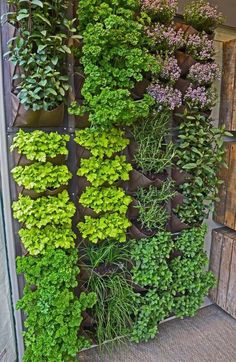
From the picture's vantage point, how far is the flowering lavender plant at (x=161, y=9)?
5.22ft

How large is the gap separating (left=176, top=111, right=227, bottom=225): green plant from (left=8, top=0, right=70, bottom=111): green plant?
0.85 m

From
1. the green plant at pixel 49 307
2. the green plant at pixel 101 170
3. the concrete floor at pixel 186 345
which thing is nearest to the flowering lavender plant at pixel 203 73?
the green plant at pixel 101 170

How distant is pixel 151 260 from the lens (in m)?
1.82

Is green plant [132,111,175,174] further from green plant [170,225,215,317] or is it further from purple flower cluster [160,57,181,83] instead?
green plant [170,225,215,317]

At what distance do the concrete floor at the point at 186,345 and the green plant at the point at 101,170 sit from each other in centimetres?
115

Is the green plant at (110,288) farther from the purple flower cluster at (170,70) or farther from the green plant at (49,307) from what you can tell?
the purple flower cluster at (170,70)

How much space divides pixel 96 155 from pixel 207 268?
4.76ft

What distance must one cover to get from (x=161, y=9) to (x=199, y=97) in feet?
1.80

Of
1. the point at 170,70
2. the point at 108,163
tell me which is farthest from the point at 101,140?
the point at 170,70

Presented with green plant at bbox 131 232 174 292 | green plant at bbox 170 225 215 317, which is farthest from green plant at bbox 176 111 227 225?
green plant at bbox 131 232 174 292

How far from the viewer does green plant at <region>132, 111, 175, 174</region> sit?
1744 mm

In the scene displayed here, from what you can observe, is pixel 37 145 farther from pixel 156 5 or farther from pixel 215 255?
pixel 215 255

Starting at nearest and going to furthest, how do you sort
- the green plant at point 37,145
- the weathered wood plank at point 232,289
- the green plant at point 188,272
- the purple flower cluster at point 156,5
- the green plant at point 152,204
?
1. the green plant at point 37,145
2. the purple flower cluster at point 156,5
3. the green plant at point 152,204
4. the green plant at point 188,272
5. the weathered wood plank at point 232,289

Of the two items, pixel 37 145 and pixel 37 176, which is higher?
pixel 37 145
